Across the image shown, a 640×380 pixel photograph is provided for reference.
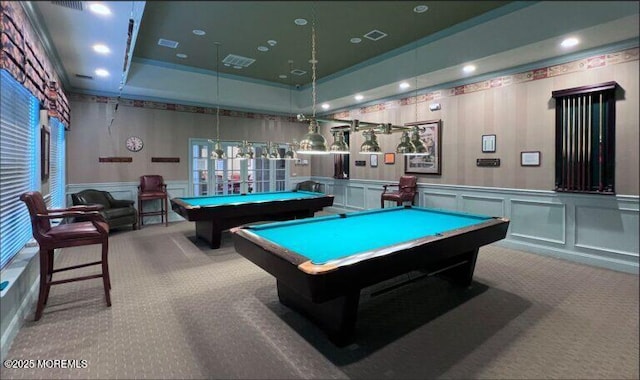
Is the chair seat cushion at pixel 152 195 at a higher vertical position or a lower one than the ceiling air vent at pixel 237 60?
lower

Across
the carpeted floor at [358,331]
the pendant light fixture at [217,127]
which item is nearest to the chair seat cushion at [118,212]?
the pendant light fixture at [217,127]

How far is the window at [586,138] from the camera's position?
3.82m

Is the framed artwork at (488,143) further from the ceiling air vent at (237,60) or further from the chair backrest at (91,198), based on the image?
the chair backrest at (91,198)

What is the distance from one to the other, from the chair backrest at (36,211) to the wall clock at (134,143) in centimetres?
413

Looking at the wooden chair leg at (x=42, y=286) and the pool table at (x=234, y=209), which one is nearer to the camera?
the wooden chair leg at (x=42, y=286)

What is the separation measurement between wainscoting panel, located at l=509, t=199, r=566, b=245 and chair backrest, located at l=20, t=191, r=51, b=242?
5615mm

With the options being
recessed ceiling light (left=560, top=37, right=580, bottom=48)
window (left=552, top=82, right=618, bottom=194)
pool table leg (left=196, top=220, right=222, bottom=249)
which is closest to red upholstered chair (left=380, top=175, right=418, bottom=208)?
window (left=552, top=82, right=618, bottom=194)

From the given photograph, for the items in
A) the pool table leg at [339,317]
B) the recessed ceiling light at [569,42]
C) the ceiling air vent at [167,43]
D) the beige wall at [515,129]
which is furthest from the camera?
the ceiling air vent at [167,43]

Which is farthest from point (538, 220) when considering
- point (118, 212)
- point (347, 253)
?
point (118, 212)

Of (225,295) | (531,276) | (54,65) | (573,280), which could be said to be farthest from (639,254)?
(54,65)

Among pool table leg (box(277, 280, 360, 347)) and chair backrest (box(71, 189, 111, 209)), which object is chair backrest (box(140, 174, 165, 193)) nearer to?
chair backrest (box(71, 189, 111, 209))

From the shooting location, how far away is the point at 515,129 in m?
4.76

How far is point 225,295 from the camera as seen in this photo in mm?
3146

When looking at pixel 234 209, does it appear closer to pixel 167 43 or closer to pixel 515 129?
pixel 167 43
